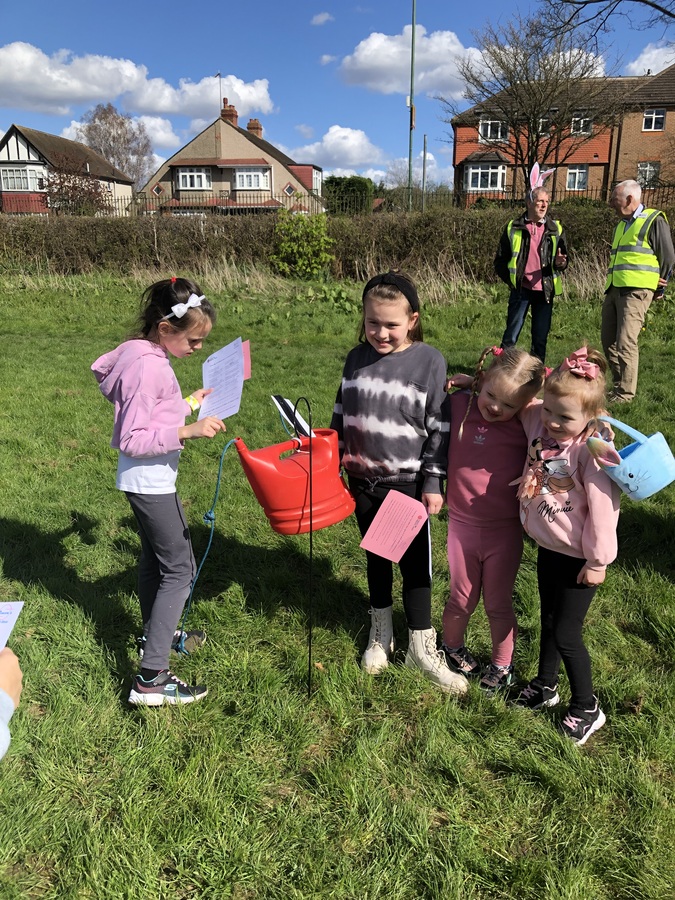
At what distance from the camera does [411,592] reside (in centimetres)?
269

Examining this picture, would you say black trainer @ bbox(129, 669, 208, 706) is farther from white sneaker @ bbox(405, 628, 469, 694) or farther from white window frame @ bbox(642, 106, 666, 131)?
white window frame @ bbox(642, 106, 666, 131)

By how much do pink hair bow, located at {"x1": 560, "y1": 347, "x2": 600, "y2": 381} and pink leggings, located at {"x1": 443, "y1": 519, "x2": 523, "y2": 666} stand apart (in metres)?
0.67

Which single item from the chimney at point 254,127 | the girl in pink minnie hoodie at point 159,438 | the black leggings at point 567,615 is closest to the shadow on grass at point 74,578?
the girl in pink minnie hoodie at point 159,438

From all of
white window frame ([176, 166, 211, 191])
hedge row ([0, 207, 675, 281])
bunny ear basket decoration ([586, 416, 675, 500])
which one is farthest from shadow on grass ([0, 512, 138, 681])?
white window frame ([176, 166, 211, 191])

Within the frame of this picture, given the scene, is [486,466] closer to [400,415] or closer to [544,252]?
[400,415]

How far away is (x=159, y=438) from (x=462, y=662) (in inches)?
63.2

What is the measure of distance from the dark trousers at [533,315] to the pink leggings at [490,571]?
5.34 m

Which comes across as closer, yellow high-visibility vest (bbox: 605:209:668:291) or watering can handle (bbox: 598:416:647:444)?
watering can handle (bbox: 598:416:647:444)

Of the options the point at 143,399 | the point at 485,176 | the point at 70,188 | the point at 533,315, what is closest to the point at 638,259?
the point at 533,315

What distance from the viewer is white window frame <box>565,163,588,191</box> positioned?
38.0m

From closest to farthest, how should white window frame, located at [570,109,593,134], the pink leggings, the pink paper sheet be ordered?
the pink paper sheet → the pink leggings → white window frame, located at [570,109,593,134]

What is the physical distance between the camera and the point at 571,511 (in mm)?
2119

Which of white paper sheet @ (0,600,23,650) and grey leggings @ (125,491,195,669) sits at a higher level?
white paper sheet @ (0,600,23,650)

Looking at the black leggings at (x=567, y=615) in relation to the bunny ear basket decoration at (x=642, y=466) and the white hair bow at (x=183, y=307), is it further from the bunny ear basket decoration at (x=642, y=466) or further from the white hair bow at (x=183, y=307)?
the white hair bow at (x=183, y=307)
